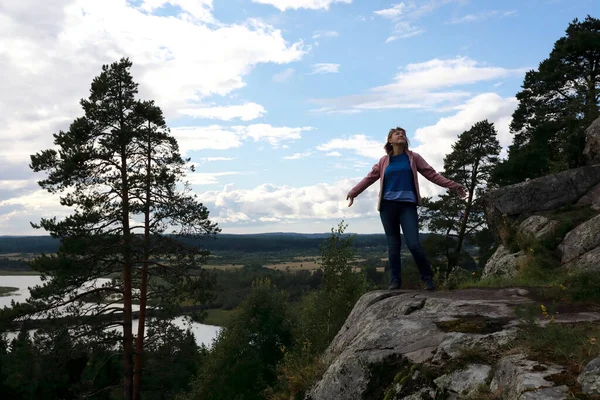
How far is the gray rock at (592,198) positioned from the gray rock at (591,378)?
774cm

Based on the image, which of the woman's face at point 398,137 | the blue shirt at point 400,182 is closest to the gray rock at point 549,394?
the blue shirt at point 400,182

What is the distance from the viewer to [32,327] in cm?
1875

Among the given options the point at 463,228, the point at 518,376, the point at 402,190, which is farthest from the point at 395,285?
the point at 463,228

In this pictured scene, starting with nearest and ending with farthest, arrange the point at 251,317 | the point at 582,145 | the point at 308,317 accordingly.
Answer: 1. the point at 582,145
2. the point at 308,317
3. the point at 251,317

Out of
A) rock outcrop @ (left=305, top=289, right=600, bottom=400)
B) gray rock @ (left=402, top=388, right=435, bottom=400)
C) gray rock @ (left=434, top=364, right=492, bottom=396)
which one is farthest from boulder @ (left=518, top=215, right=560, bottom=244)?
gray rock @ (left=402, top=388, right=435, bottom=400)

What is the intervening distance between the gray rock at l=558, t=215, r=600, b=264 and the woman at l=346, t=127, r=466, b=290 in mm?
3273

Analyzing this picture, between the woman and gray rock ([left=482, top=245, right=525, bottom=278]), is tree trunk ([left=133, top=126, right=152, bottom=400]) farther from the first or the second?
the woman

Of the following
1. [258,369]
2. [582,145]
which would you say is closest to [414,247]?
[582,145]

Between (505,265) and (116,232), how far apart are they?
1413 centimetres

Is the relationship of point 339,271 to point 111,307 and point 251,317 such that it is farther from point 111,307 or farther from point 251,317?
point 111,307

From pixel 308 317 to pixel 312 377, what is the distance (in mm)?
17880

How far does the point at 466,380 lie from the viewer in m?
3.51

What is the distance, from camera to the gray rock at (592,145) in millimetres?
11352

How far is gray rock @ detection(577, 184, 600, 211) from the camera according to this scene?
9.71m
